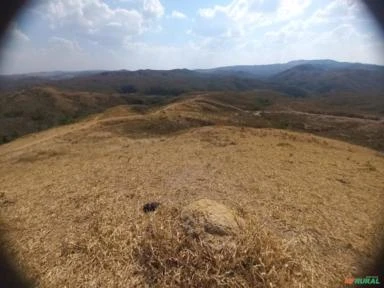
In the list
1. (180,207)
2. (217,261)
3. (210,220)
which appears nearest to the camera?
(217,261)

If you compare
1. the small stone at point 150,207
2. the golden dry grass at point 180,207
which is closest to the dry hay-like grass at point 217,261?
the golden dry grass at point 180,207

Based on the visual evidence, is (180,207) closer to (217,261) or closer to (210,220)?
(210,220)

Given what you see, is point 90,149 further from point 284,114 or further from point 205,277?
point 284,114

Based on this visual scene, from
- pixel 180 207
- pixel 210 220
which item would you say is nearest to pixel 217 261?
pixel 210 220

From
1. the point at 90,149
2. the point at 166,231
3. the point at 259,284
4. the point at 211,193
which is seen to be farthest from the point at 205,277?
the point at 90,149

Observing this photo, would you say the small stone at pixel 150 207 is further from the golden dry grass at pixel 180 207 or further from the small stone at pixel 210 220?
the small stone at pixel 210 220

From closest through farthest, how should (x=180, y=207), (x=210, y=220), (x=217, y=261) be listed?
(x=217, y=261), (x=210, y=220), (x=180, y=207)
